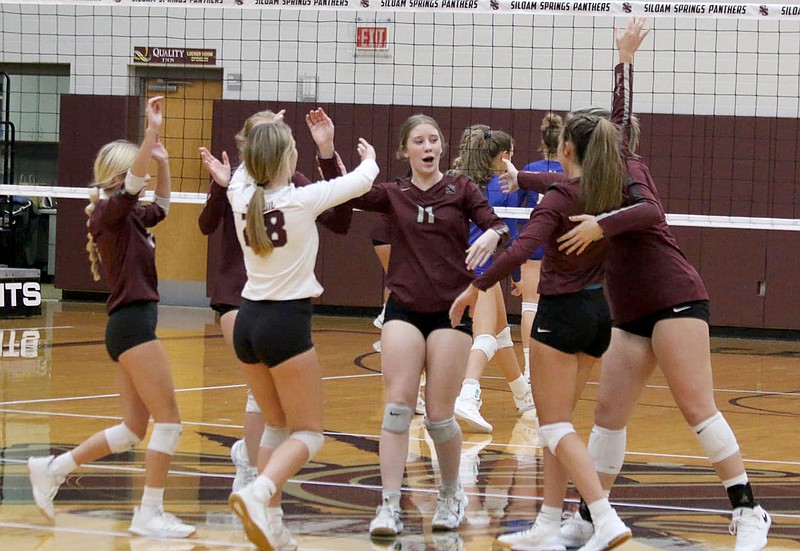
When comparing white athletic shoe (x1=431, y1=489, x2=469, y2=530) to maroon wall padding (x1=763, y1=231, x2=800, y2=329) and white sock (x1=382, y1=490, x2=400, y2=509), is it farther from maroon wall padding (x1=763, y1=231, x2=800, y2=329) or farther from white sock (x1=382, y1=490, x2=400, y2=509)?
maroon wall padding (x1=763, y1=231, x2=800, y2=329)

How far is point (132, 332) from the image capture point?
178 inches

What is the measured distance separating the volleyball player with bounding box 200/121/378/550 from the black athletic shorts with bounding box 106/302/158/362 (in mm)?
474

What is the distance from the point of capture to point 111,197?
451 cm

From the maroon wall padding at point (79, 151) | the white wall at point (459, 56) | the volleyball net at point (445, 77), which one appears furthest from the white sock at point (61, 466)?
the maroon wall padding at point (79, 151)

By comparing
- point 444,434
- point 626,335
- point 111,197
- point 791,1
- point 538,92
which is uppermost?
point 791,1

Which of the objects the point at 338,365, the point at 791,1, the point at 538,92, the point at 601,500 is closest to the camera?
the point at 601,500

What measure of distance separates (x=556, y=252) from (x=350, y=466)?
6.11ft

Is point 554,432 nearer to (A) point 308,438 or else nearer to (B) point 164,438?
(A) point 308,438

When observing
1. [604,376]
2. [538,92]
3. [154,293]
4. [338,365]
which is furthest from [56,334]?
[604,376]

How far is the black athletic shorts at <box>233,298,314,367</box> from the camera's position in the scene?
415 cm

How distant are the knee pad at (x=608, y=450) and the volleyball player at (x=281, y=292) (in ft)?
3.41

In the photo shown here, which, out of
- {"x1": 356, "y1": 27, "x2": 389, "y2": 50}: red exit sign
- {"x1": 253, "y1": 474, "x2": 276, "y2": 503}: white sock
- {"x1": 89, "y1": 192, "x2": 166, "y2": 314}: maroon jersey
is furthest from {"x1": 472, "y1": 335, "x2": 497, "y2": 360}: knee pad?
{"x1": 356, "y1": 27, "x2": 389, "y2": 50}: red exit sign

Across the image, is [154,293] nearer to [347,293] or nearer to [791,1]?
[347,293]

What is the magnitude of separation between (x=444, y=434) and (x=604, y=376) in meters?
0.66
